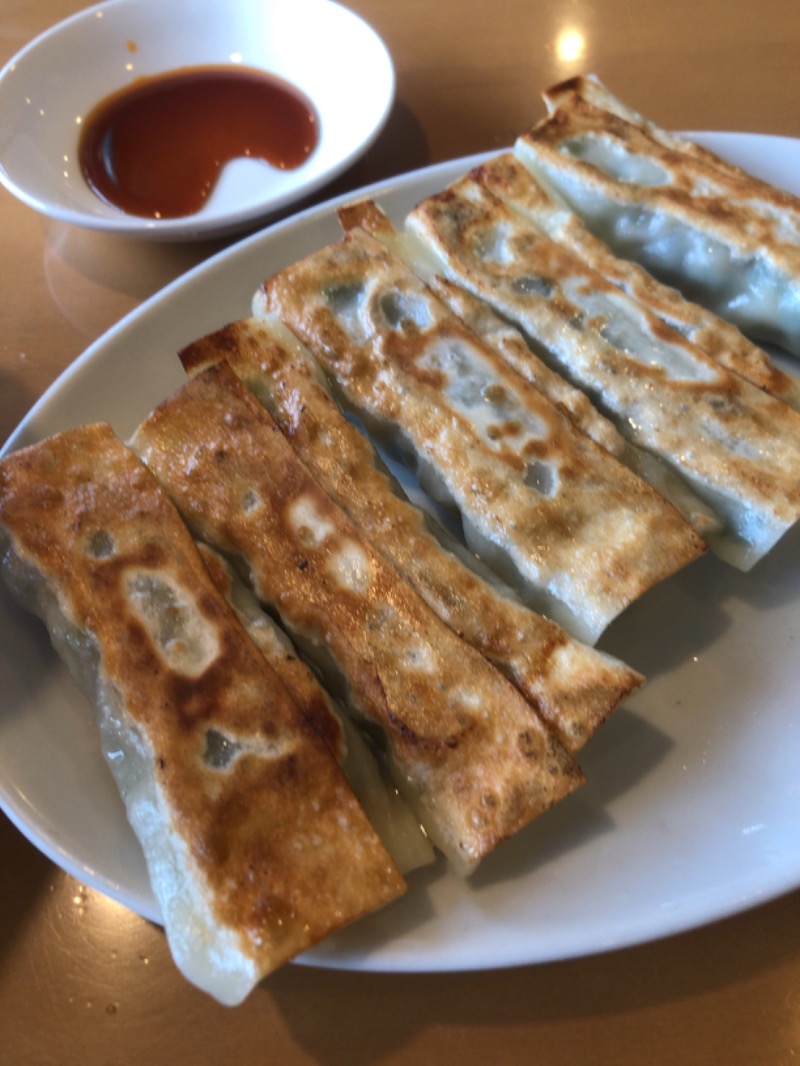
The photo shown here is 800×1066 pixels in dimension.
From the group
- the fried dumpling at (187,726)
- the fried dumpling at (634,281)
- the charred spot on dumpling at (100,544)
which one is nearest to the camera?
the fried dumpling at (187,726)

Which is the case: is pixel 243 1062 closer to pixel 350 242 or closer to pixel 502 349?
pixel 502 349

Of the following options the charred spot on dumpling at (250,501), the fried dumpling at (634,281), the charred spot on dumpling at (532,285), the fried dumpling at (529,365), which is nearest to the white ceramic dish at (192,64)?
the fried dumpling at (529,365)

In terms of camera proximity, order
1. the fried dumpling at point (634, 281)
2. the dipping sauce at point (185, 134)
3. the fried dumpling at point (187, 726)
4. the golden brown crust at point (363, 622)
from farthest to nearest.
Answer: the dipping sauce at point (185, 134), the fried dumpling at point (634, 281), the golden brown crust at point (363, 622), the fried dumpling at point (187, 726)

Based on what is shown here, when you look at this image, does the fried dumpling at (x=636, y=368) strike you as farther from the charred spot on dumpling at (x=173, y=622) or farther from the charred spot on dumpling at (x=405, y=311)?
the charred spot on dumpling at (x=173, y=622)

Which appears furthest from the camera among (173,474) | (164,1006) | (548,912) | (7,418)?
(7,418)

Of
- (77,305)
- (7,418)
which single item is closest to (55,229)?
(77,305)

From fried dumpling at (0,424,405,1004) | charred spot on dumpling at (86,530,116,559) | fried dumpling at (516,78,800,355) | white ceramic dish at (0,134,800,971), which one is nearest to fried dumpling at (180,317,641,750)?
white ceramic dish at (0,134,800,971)

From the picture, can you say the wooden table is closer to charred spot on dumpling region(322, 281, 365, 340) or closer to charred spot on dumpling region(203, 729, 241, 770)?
charred spot on dumpling region(203, 729, 241, 770)

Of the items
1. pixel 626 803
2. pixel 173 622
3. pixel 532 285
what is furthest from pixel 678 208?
pixel 173 622
